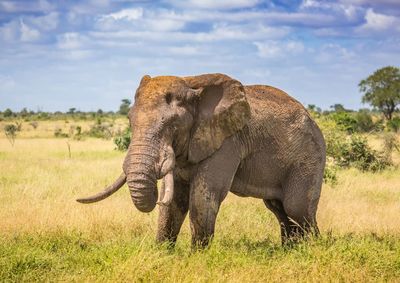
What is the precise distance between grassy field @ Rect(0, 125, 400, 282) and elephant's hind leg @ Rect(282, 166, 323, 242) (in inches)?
17.8

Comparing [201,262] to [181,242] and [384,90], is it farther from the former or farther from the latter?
[384,90]

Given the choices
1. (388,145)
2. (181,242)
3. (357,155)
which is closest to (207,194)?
(181,242)

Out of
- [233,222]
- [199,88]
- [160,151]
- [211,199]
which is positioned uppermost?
[199,88]

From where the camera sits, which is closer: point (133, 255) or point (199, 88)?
point (133, 255)

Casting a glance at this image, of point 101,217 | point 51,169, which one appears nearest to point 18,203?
point 101,217

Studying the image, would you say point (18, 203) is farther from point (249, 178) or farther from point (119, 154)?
point (119, 154)

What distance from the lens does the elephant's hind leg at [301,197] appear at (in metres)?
8.30

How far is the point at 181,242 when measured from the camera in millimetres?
8281

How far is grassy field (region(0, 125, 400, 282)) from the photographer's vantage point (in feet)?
21.1

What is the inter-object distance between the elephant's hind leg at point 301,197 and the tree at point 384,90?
145ft

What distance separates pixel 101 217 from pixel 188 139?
3187 mm

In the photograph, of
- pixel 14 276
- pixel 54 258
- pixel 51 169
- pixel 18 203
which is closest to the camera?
pixel 14 276

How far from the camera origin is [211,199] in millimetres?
7086

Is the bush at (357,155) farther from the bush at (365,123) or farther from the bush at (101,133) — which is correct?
the bush at (365,123)
